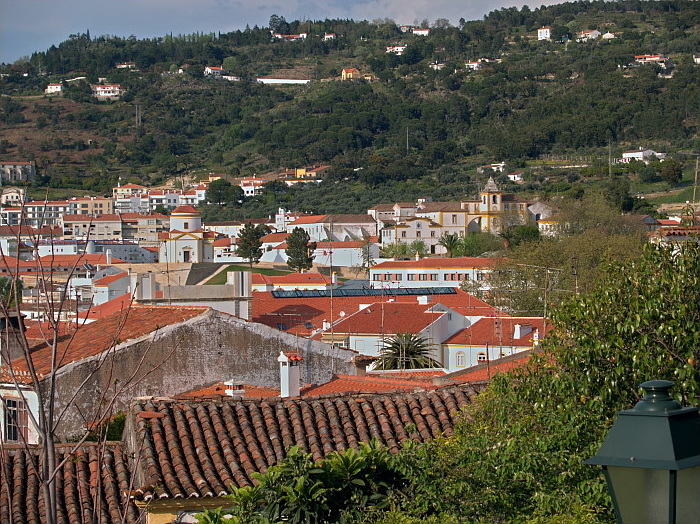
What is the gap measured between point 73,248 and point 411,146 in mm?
55959

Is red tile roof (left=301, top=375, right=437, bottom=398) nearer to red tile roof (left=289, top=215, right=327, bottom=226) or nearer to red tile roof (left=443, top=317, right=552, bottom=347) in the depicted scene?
red tile roof (left=443, top=317, right=552, bottom=347)

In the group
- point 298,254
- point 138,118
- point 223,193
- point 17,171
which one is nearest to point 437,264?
point 298,254

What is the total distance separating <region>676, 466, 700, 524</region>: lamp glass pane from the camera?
3211 millimetres

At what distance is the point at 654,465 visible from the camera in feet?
10.6

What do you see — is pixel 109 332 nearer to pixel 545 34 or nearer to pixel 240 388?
pixel 240 388

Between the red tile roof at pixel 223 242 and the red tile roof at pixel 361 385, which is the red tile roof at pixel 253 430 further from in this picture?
the red tile roof at pixel 223 242

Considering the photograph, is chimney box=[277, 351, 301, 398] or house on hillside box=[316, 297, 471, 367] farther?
house on hillside box=[316, 297, 471, 367]

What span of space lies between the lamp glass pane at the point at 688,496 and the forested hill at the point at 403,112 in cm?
10823

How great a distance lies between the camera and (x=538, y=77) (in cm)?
16188

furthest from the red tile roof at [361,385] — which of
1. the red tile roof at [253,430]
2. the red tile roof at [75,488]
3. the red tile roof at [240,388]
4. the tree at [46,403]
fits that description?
the red tile roof at [75,488]

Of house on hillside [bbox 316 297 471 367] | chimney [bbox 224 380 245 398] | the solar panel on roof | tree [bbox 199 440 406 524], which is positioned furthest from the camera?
the solar panel on roof

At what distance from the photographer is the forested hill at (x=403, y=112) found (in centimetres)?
12456

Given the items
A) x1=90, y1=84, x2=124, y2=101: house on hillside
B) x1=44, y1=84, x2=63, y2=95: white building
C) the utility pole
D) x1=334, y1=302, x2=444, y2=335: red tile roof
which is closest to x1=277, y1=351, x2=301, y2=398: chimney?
x1=334, y1=302, x2=444, y2=335: red tile roof

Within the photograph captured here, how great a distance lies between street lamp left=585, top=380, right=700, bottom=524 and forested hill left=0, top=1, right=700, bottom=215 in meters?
108
